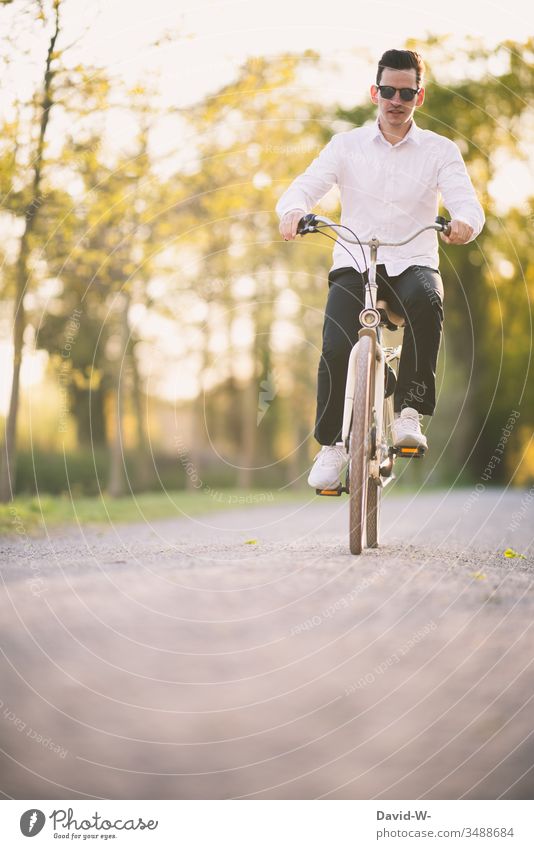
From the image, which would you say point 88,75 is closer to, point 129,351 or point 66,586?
point 66,586

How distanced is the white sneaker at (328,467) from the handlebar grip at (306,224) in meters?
1.26

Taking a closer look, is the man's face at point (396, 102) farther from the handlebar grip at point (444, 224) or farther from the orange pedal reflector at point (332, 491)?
the orange pedal reflector at point (332, 491)

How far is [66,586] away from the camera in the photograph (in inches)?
191

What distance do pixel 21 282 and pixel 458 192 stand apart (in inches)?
252

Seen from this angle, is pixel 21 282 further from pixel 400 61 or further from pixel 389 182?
pixel 400 61

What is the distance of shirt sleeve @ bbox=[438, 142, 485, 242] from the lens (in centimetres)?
525

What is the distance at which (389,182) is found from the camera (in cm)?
564

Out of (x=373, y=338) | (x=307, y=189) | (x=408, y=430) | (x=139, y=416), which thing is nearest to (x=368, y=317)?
(x=373, y=338)

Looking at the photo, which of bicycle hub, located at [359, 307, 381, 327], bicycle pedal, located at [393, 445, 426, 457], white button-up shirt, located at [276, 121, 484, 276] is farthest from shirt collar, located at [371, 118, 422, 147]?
bicycle pedal, located at [393, 445, 426, 457]

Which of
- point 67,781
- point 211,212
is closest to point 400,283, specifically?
point 67,781

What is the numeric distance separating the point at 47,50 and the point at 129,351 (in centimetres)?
1256

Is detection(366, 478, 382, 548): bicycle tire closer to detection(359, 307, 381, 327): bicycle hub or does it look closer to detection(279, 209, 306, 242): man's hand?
detection(359, 307, 381, 327): bicycle hub

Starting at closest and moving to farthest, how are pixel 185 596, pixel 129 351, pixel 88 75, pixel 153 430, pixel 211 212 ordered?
pixel 185 596
pixel 88 75
pixel 211 212
pixel 129 351
pixel 153 430

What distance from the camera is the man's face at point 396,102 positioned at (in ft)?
17.2
